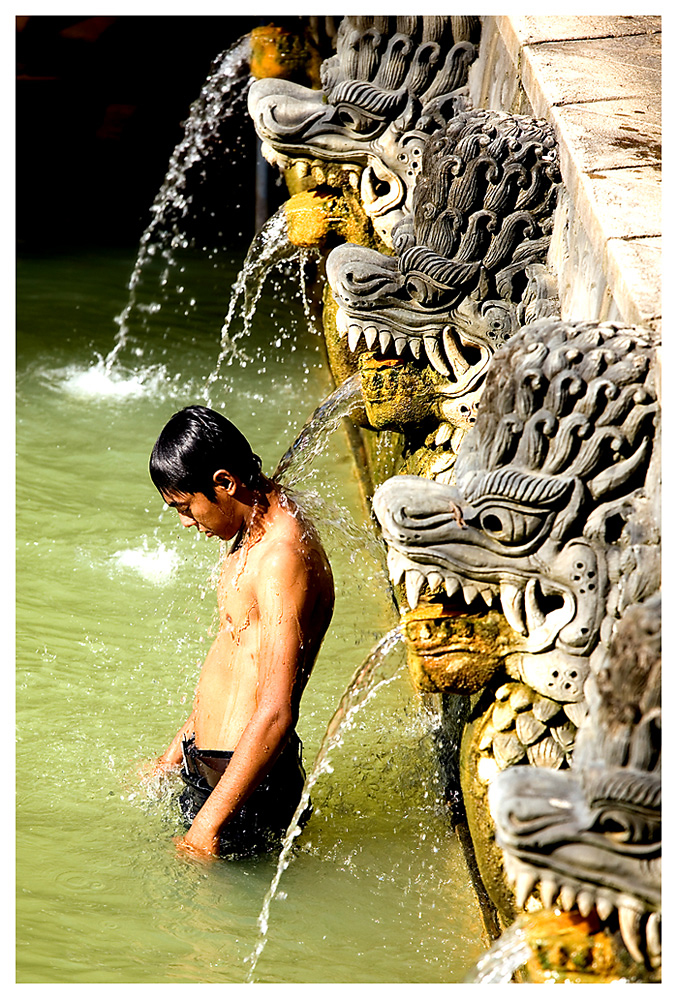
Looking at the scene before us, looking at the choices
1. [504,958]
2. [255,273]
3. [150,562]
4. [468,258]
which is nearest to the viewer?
[504,958]

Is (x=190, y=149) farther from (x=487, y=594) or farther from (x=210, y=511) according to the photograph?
(x=487, y=594)

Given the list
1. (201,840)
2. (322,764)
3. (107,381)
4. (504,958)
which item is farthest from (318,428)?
(504,958)

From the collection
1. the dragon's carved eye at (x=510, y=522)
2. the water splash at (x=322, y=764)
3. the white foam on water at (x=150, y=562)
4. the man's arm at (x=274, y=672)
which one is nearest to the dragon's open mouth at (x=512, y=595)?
the dragon's carved eye at (x=510, y=522)

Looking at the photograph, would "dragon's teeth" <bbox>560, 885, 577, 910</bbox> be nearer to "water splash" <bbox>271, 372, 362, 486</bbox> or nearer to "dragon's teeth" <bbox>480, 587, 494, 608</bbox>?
"dragon's teeth" <bbox>480, 587, 494, 608</bbox>

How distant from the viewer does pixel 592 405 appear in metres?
2.69

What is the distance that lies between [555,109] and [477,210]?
47cm

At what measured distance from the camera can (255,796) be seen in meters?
3.72

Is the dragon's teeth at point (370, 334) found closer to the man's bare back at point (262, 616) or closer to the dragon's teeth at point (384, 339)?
the dragon's teeth at point (384, 339)

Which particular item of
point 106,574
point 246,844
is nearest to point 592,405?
point 246,844

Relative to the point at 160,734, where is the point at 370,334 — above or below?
above

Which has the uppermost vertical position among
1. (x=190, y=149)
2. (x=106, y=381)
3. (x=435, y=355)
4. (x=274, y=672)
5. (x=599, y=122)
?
(x=599, y=122)

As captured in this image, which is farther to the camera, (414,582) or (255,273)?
(255,273)

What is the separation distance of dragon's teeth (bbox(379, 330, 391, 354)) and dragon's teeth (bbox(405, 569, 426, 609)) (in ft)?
4.60

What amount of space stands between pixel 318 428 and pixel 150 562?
1137 millimetres
